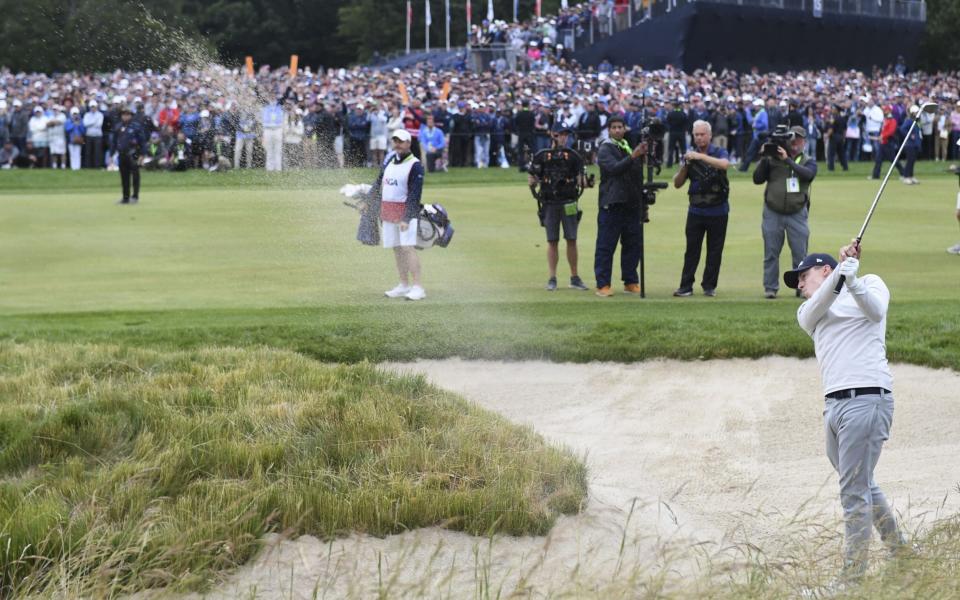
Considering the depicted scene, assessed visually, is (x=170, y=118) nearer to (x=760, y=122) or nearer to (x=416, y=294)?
(x=760, y=122)

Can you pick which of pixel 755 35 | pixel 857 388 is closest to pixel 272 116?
pixel 857 388

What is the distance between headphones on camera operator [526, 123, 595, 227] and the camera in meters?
17.0

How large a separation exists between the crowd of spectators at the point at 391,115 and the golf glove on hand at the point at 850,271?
2360cm

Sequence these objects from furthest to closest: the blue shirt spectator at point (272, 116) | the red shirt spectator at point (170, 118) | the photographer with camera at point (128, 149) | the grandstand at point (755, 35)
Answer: the grandstand at point (755, 35) < the red shirt spectator at point (170, 118) < the blue shirt spectator at point (272, 116) < the photographer with camera at point (128, 149)

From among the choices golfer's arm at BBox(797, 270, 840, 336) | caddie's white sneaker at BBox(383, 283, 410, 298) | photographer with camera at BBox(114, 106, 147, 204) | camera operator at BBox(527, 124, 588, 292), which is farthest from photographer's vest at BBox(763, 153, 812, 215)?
photographer with camera at BBox(114, 106, 147, 204)

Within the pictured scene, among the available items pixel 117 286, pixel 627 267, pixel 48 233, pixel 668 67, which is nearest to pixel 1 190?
pixel 48 233

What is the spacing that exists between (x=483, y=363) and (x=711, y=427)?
107 inches

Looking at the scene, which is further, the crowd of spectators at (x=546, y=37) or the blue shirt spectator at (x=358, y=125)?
the crowd of spectators at (x=546, y=37)

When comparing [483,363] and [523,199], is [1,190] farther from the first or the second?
[483,363]

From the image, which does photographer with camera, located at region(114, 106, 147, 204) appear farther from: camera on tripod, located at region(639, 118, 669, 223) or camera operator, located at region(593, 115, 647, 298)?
camera on tripod, located at region(639, 118, 669, 223)

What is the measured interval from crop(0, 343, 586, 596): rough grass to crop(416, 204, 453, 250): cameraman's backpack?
5704mm

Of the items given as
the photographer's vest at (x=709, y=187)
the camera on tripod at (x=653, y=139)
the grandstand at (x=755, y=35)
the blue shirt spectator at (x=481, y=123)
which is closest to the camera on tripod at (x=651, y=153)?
the camera on tripod at (x=653, y=139)

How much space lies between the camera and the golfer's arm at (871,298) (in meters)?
7.28

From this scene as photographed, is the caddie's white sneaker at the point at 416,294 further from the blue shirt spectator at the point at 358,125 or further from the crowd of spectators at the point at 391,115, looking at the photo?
the blue shirt spectator at the point at 358,125
